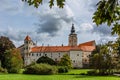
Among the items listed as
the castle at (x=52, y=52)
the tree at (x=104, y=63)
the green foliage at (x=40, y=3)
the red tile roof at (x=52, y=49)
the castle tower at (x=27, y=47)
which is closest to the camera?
the green foliage at (x=40, y=3)

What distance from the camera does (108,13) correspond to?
340 centimetres

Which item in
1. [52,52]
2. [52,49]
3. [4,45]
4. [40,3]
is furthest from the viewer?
[52,49]

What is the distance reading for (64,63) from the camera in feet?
299

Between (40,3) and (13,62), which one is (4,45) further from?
(40,3)

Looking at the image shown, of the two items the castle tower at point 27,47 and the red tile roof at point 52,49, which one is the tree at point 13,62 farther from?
the red tile roof at point 52,49

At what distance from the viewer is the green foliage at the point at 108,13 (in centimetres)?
336

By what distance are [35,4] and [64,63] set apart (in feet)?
289

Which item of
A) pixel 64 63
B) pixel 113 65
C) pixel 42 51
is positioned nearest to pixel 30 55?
pixel 42 51

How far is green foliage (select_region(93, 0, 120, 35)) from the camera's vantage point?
3.36 meters

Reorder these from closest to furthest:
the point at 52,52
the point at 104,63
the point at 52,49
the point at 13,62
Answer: the point at 104,63 → the point at 13,62 → the point at 52,52 → the point at 52,49

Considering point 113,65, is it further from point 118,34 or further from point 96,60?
point 118,34

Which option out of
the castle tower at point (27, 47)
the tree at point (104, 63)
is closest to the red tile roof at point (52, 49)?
the castle tower at point (27, 47)

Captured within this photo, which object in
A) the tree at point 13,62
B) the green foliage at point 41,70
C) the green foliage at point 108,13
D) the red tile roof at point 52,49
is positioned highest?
the red tile roof at point 52,49

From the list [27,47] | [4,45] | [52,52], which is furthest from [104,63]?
[27,47]
